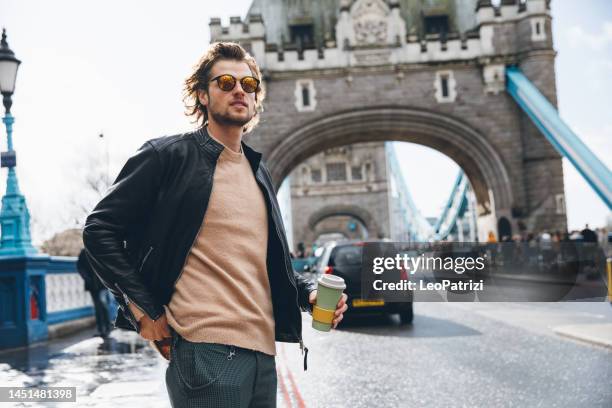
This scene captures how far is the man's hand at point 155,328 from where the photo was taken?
221 cm

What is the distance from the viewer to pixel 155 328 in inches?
87.3

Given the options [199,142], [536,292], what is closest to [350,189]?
[536,292]

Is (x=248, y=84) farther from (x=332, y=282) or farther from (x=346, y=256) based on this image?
(x=346, y=256)

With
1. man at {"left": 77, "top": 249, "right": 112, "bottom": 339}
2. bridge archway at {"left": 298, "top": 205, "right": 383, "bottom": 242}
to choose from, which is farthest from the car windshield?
bridge archway at {"left": 298, "top": 205, "right": 383, "bottom": 242}

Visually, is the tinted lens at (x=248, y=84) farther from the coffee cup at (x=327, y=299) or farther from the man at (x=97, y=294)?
the man at (x=97, y=294)

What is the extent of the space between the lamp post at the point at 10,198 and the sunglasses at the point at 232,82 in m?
7.80

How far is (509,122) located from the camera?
26562 millimetres

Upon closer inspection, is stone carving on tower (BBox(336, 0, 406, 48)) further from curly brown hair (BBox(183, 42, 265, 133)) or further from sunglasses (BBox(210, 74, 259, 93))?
sunglasses (BBox(210, 74, 259, 93))

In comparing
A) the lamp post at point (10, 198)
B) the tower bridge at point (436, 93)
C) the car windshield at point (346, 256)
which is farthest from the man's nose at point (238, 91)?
the tower bridge at point (436, 93)

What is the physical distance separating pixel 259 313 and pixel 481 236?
27316 millimetres

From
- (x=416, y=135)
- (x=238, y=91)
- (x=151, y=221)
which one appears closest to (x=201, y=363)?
(x=151, y=221)

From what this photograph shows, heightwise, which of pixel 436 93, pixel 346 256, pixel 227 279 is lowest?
pixel 346 256

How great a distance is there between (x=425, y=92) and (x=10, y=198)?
19371 mm

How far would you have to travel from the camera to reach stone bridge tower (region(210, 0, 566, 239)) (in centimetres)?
2617
